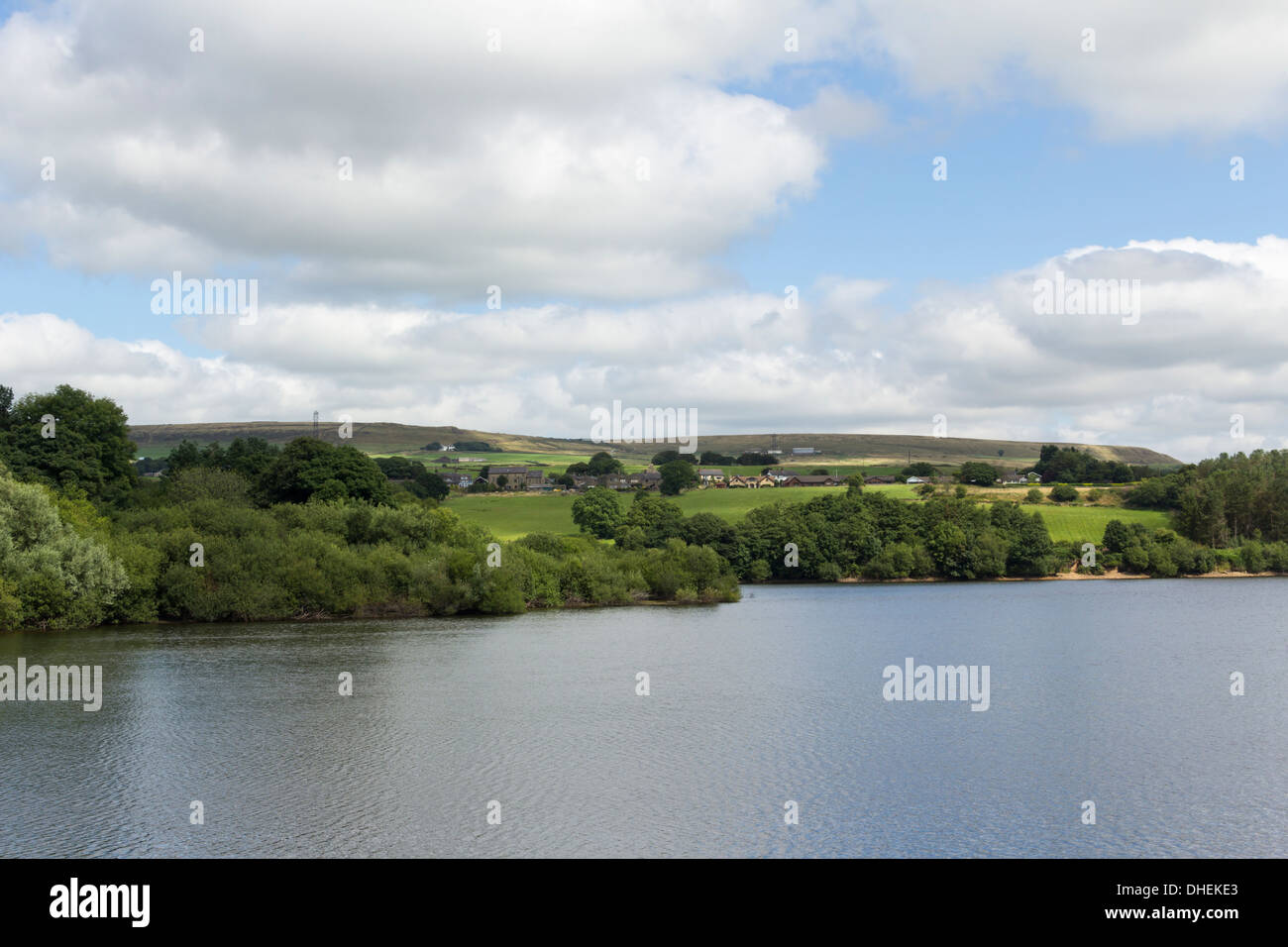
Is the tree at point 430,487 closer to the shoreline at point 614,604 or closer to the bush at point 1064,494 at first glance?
the shoreline at point 614,604

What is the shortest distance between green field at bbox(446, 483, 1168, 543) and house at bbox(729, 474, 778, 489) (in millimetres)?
8590

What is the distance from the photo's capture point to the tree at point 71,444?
70125 mm

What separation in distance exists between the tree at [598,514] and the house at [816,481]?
32440 millimetres

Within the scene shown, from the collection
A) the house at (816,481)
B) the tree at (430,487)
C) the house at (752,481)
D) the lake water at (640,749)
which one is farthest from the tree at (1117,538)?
the tree at (430,487)

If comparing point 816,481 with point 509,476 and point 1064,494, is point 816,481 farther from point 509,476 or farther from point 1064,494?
point 509,476

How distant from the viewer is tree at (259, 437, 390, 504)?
80.0 meters

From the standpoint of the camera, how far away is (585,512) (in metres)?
106

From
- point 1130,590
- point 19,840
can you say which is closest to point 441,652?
point 19,840

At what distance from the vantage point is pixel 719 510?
11381 centimetres

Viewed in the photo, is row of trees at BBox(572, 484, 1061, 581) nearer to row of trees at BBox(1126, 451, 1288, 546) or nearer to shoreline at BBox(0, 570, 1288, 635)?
shoreline at BBox(0, 570, 1288, 635)

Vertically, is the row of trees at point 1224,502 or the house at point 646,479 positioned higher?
the house at point 646,479

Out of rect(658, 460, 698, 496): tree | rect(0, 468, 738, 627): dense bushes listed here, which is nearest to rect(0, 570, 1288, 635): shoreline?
rect(0, 468, 738, 627): dense bushes

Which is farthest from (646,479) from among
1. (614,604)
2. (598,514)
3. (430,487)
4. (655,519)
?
(614,604)
